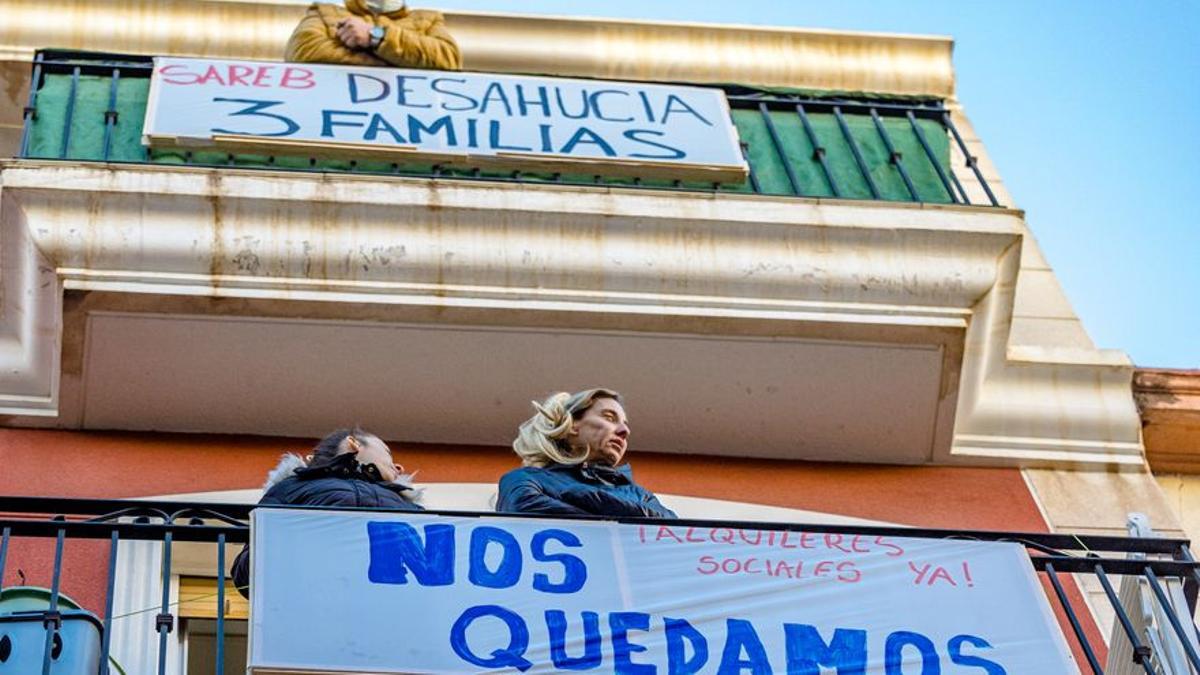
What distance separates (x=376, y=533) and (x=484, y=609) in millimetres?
442

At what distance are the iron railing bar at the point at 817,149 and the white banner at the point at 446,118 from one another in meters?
0.40

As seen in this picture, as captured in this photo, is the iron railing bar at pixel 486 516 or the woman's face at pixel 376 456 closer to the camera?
the iron railing bar at pixel 486 516

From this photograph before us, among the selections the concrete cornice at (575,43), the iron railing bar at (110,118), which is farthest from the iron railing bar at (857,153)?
the iron railing bar at (110,118)

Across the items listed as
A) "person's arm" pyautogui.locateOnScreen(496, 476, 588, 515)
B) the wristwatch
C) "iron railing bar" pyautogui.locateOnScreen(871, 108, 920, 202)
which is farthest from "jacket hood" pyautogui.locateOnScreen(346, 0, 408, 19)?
"person's arm" pyautogui.locateOnScreen(496, 476, 588, 515)

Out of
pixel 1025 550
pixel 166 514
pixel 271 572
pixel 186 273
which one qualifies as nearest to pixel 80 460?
pixel 186 273

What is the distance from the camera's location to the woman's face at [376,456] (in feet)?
28.4

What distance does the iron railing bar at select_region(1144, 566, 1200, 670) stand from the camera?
830cm

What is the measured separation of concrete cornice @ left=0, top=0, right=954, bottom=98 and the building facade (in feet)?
7.57

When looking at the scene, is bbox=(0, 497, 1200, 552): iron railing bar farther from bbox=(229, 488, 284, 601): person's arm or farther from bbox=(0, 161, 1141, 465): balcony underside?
bbox=(0, 161, 1141, 465): balcony underside

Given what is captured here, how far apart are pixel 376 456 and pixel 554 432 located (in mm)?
657

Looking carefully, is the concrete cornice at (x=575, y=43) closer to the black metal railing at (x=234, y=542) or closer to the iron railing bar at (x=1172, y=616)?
the black metal railing at (x=234, y=542)

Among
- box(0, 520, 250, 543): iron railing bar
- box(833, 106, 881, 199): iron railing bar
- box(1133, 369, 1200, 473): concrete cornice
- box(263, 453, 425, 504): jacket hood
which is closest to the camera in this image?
box(0, 520, 250, 543): iron railing bar

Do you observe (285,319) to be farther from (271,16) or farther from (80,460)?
(271,16)

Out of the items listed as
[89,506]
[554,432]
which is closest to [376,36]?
[554,432]
